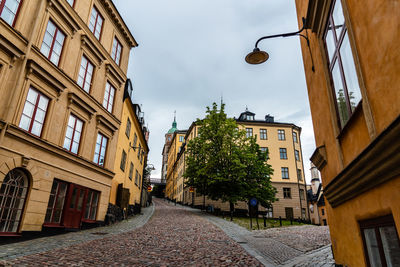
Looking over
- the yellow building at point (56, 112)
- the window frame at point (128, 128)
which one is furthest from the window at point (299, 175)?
the yellow building at point (56, 112)

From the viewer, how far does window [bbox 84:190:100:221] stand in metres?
14.0

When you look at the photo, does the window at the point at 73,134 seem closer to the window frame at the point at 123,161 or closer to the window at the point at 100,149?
the window at the point at 100,149

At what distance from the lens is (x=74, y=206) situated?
41.7 ft

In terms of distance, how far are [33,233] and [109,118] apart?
8057 mm

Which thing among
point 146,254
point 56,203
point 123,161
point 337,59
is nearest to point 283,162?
point 123,161

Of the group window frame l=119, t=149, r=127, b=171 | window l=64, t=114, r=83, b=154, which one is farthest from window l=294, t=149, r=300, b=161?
window l=64, t=114, r=83, b=154

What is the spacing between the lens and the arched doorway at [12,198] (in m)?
8.92

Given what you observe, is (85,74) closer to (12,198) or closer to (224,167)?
(12,198)

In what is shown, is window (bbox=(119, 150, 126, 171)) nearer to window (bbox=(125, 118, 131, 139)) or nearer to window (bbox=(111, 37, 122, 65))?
window (bbox=(125, 118, 131, 139))

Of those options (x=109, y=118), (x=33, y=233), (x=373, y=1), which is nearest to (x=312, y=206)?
(x=109, y=118)

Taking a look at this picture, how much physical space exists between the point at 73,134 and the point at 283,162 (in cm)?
3577

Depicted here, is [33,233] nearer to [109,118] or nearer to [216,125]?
[109,118]

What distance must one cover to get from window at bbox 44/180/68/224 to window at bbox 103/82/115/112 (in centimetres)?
607

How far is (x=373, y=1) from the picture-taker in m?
3.08
